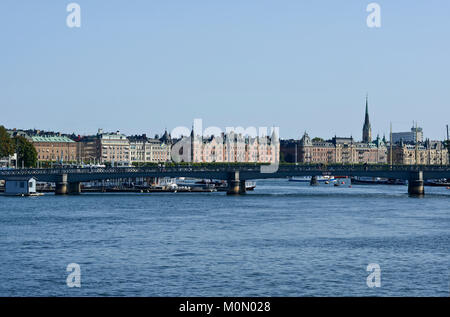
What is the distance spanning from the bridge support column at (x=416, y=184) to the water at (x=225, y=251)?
30.1 meters

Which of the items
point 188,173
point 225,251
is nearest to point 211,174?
point 188,173

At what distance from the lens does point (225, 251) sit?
40.0m

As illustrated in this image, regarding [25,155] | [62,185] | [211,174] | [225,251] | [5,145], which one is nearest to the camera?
[225,251]

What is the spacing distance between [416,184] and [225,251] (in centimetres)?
6562

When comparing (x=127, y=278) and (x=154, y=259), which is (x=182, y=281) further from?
(x=154, y=259)

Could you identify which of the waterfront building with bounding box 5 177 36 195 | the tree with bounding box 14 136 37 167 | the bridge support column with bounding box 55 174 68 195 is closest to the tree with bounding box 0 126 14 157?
the tree with bounding box 14 136 37 167

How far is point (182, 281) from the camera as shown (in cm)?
3038

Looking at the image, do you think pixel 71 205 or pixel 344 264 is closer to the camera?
pixel 344 264

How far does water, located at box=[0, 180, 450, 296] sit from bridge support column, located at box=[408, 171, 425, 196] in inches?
1184

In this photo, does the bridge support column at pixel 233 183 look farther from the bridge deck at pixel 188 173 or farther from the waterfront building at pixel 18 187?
the waterfront building at pixel 18 187

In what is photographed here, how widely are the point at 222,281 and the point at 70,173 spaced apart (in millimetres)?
70186

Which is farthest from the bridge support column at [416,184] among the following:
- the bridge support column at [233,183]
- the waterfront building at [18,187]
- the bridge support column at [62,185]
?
the waterfront building at [18,187]

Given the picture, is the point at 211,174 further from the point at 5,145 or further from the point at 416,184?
the point at 5,145

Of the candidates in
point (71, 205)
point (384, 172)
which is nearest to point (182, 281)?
point (71, 205)
